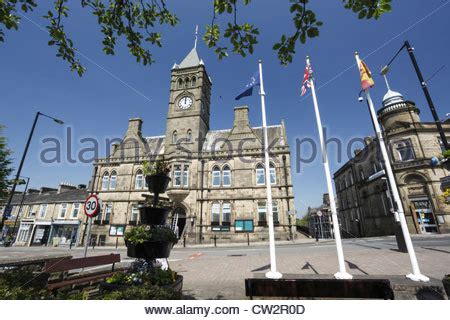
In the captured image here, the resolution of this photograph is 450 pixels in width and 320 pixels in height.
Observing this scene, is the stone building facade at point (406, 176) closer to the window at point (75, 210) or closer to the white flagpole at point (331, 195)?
the white flagpole at point (331, 195)

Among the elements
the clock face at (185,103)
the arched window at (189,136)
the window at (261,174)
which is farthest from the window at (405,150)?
the clock face at (185,103)

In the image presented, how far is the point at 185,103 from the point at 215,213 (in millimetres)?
16867

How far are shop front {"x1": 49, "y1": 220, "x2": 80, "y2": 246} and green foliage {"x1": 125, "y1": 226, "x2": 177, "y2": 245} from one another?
104 feet

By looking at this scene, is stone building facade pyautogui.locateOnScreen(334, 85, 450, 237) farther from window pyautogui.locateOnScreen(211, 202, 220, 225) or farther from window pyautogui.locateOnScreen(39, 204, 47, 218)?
window pyautogui.locateOnScreen(39, 204, 47, 218)

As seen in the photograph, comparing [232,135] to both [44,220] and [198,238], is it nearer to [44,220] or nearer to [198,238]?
[198,238]

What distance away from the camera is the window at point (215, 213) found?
85.1 feet

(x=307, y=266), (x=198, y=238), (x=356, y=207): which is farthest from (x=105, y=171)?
(x=356, y=207)

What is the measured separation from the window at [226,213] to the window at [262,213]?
11.6ft

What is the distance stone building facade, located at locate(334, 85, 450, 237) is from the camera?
75.2ft

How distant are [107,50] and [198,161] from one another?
23.7 m

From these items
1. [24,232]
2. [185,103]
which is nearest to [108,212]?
[24,232]

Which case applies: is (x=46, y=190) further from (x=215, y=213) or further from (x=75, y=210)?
(x=215, y=213)

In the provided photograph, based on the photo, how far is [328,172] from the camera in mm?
7375

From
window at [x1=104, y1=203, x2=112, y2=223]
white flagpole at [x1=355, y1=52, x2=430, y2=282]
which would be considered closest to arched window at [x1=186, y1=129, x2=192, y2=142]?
window at [x1=104, y1=203, x2=112, y2=223]
